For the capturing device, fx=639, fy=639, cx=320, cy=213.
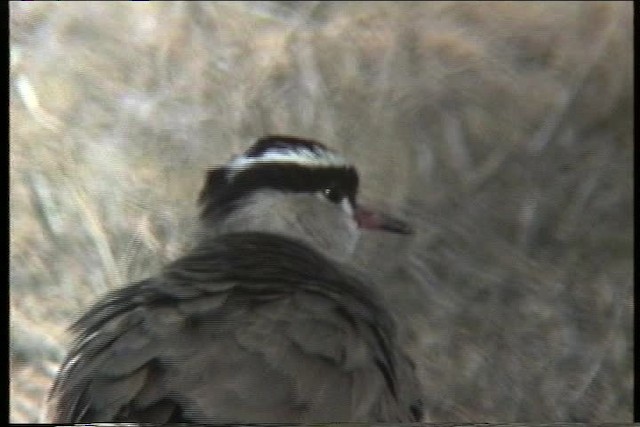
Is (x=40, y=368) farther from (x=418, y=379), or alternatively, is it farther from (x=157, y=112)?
(x=418, y=379)

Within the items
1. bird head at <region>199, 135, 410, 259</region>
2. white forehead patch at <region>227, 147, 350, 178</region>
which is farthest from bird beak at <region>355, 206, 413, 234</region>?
white forehead patch at <region>227, 147, 350, 178</region>

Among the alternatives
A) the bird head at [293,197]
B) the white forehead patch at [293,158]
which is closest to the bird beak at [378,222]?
the bird head at [293,197]

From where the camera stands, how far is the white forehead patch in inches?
46.8

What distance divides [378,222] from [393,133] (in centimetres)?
18

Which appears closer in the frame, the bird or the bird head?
the bird

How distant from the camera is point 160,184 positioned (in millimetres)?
1222

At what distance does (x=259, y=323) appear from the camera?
1043 mm

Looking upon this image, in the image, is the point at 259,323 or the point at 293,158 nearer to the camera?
the point at 259,323

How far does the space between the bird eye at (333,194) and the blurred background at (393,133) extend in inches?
2.1

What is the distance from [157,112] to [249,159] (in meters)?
0.21

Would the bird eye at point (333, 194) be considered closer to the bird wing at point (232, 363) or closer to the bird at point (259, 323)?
the bird at point (259, 323)

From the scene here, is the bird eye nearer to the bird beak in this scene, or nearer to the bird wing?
the bird beak

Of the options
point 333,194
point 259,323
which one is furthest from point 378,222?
point 259,323

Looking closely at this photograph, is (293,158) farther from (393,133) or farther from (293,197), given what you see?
(393,133)
